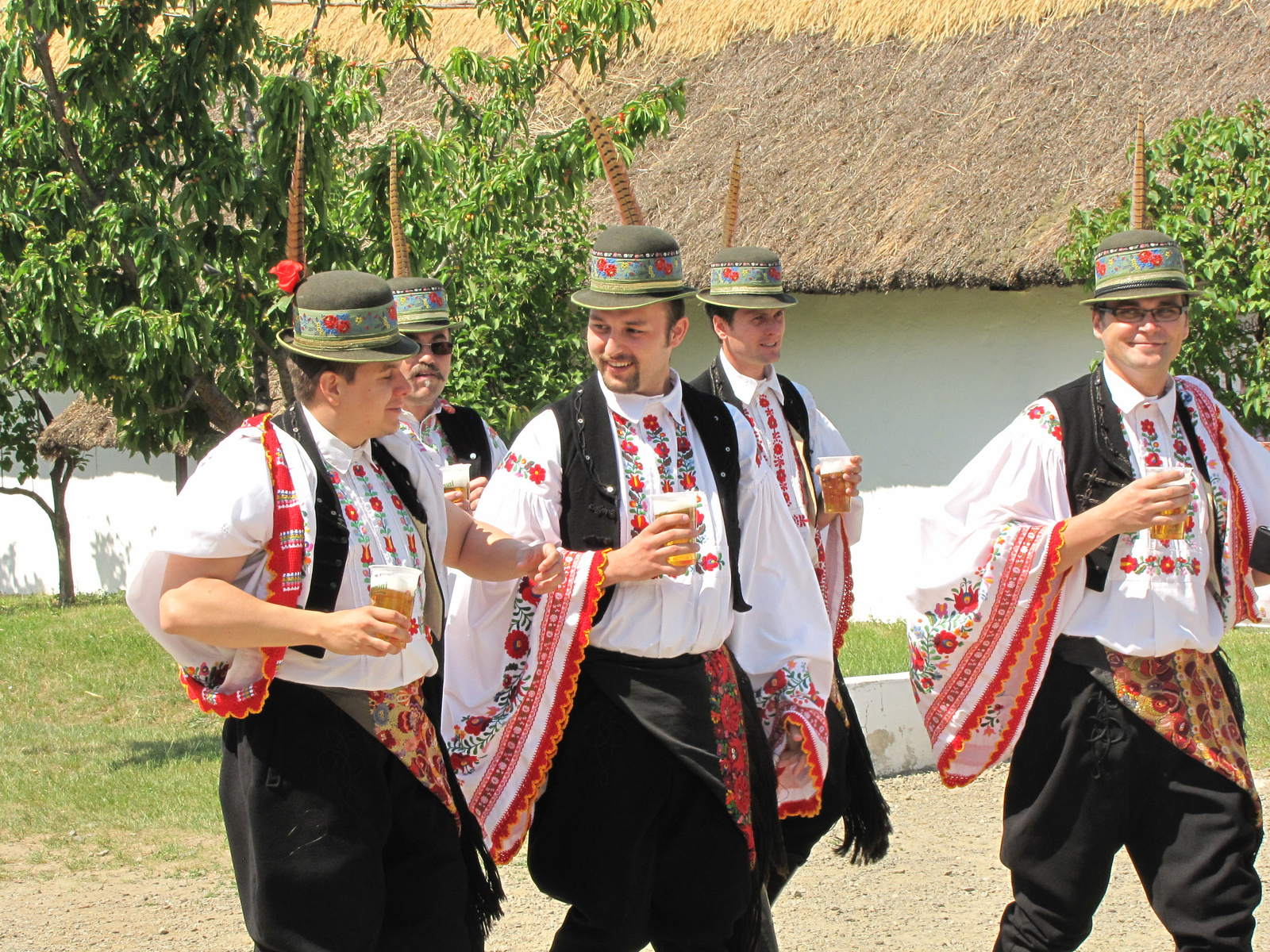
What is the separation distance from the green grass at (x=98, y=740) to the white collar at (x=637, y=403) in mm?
3144

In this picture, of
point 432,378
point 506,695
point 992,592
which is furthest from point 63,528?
point 992,592

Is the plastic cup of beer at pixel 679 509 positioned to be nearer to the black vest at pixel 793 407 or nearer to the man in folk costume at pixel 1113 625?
the man in folk costume at pixel 1113 625

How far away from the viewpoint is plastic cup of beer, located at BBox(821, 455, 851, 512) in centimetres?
421

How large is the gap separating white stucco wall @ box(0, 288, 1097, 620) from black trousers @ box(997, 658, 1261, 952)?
21.2ft

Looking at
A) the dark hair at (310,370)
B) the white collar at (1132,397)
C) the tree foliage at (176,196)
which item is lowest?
the white collar at (1132,397)

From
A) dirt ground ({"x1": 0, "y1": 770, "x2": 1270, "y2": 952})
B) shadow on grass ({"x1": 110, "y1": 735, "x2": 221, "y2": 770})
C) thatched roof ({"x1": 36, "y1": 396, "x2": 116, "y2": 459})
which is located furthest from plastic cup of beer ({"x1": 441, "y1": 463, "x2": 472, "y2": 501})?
thatched roof ({"x1": 36, "y1": 396, "x2": 116, "y2": 459})

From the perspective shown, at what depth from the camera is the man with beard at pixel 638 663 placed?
318cm

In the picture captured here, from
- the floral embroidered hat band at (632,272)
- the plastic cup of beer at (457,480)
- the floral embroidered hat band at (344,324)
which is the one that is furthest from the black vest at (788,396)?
the floral embroidered hat band at (344,324)

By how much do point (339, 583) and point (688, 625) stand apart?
0.80m

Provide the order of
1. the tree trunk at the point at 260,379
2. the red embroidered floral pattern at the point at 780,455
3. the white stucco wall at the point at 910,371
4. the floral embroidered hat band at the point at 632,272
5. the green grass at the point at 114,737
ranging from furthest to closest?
the white stucco wall at the point at 910,371 → the tree trunk at the point at 260,379 → the green grass at the point at 114,737 → the red embroidered floral pattern at the point at 780,455 → the floral embroidered hat band at the point at 632,272

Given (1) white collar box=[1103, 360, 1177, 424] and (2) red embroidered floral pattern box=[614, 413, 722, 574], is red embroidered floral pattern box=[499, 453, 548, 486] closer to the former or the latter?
(2) red embroidered floral pattern box=[614, 413, 722, 574]

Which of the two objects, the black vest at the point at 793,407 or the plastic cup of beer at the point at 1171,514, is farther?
the black vest at the point at 793,407

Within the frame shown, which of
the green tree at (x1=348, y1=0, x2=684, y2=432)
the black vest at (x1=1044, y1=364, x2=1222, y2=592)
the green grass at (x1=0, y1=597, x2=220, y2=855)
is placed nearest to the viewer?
the black vest at (x1=1044, y1=364, x2=1222, y2=592)

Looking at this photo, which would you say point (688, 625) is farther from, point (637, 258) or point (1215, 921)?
point (1215, 921)
